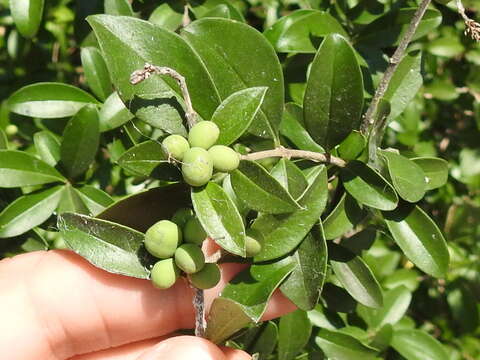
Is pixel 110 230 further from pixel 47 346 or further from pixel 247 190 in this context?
pixel 47 346

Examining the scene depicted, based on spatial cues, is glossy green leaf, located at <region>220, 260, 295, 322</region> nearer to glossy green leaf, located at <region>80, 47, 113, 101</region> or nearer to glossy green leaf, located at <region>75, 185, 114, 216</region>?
glossy green leaf, located at <region>75, 185, 114, 216</region>

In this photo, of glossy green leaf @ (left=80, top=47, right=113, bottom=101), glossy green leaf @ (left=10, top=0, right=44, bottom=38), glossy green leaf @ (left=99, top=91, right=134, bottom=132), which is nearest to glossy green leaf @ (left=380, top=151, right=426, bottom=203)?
glossy green leaf @ (left=99, top=91, right=134, bottom=132)

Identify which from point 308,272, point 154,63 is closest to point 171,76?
point 154,63

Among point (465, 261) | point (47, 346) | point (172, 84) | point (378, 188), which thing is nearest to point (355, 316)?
point (465, 261)

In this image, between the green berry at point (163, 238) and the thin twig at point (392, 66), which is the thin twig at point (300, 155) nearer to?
the thin twig at point (392, 66)

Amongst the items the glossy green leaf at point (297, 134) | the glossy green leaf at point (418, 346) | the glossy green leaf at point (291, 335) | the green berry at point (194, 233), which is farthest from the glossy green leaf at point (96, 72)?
the glossy green leaf at point (418, 346)
